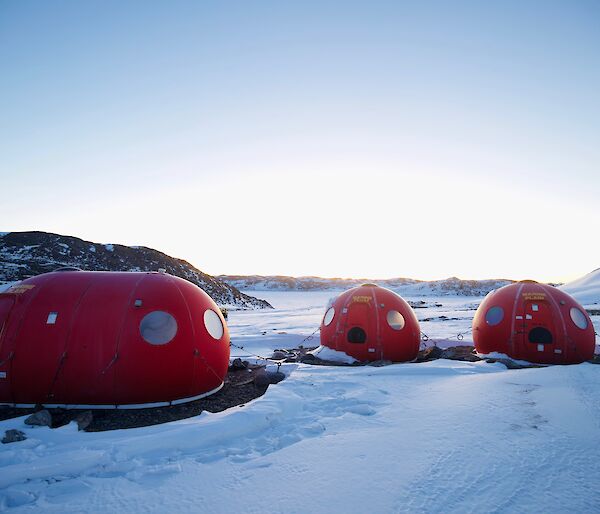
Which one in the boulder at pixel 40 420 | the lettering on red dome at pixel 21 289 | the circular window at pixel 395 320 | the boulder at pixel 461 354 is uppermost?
the lettering on red dome at pixel 21 289

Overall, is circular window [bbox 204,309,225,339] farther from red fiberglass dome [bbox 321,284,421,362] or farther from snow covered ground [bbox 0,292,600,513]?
red fiberglass dome [bbox 321,284,421,362]

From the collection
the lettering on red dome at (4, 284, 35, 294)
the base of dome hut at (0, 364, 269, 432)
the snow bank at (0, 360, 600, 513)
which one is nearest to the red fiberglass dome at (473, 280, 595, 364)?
the snow bank at (0, 360, 600, 513)

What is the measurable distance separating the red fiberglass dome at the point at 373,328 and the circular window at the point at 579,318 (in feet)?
14.3

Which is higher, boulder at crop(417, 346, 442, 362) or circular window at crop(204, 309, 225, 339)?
circular window at crop(204, 309, 225, 339)

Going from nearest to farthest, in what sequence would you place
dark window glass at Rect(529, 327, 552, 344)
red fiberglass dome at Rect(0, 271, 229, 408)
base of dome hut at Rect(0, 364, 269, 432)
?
1. base of dome hut at Rect(0, 364, 269, 432)
2. red fiberglass dome at Rect(0, 271, 229, 408)
3. dark window glass at Rect(529, 327, 552, 344)

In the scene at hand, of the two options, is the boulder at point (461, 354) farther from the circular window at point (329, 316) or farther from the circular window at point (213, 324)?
the circular window at point (213, 324)

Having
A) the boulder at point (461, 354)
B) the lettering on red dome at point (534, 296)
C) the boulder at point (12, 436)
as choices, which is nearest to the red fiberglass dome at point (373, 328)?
the boulder at point (461, 354)

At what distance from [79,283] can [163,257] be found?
50.1m

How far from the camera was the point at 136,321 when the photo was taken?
674cm

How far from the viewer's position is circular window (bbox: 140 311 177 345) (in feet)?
22.8

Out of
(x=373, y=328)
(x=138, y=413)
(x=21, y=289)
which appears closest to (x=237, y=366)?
(x=138, y=413)

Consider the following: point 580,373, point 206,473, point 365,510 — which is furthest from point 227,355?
point 580,373

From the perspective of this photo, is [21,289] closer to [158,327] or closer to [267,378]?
[158,327]

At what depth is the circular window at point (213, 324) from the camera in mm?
7643
